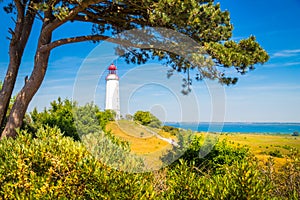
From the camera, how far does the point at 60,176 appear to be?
10.2 feet

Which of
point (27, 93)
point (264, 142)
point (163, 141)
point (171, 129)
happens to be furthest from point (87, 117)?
point (264, 142)

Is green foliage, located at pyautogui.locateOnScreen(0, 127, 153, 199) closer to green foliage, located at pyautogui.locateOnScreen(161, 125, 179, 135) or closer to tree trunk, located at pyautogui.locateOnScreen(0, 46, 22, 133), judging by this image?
green foliage, located at pyautogui.locateOnScreen(161, 125, 179, 135)

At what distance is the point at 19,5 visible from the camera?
6855 mm

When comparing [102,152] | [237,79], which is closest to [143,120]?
[237,79]

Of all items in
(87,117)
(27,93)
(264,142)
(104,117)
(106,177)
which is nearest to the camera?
(106,177)

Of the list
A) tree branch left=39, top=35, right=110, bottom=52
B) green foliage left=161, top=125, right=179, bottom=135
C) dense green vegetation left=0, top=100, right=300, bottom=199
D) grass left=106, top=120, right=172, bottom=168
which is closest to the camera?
dense green vegetation left=0, top=100, right=300, bottom=199

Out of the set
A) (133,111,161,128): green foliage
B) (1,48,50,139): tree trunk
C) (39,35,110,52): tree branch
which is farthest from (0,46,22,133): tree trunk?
(133,111,161,128): green foliage

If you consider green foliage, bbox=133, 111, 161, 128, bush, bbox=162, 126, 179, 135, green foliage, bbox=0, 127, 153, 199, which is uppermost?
green foliage, bbox=133, 111, 161, 128

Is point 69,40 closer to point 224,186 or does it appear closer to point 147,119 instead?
point 147,119

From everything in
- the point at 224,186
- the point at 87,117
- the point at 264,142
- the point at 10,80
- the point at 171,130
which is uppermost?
the point at 10,80

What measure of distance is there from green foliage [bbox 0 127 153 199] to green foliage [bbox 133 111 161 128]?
234 cm

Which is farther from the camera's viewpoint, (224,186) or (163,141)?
(163,141)

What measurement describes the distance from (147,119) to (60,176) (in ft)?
9.75

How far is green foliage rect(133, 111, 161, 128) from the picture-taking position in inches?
225
